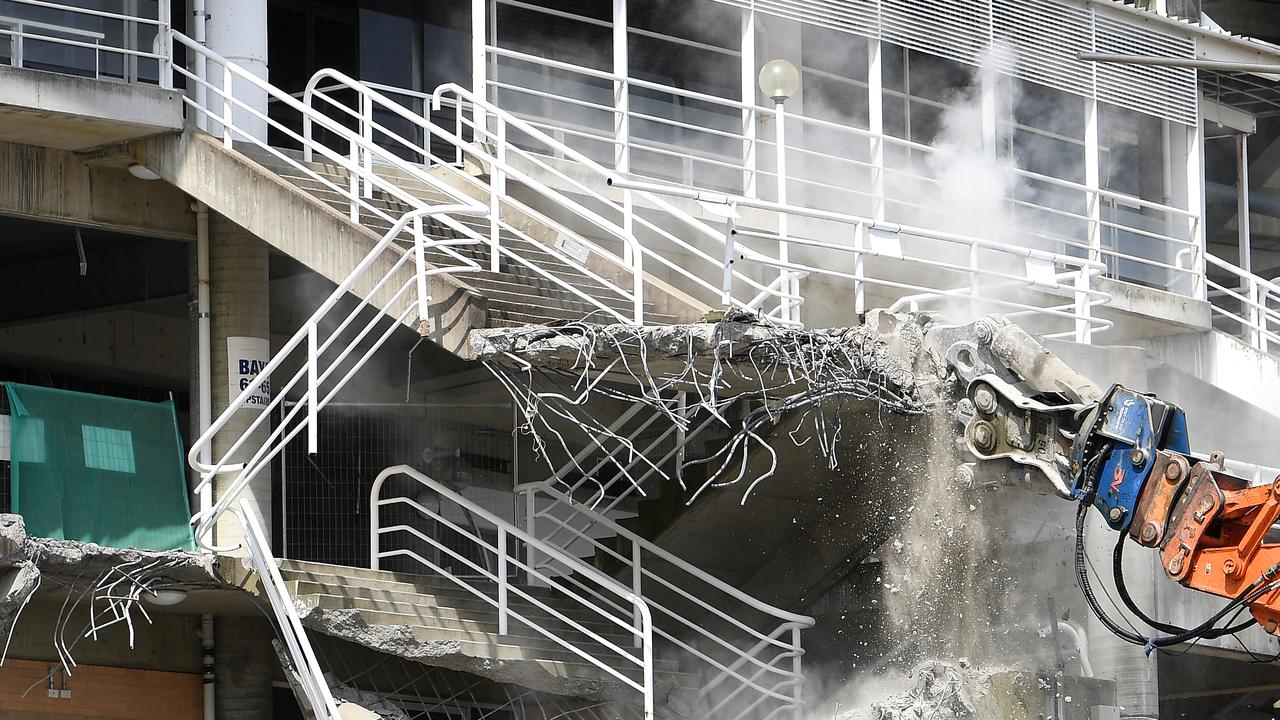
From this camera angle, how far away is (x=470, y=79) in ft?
65.1

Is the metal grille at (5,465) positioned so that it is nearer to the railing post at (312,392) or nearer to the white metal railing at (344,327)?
the white metal railing at (344,327)

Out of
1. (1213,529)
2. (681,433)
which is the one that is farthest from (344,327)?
(1213,529)

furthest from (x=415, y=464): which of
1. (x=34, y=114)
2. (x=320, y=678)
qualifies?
(x=34, y=114)

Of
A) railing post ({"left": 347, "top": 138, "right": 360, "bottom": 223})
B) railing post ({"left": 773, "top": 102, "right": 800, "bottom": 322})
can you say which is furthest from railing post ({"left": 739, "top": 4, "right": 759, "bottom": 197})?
railing post ({"left": 347, "top": 138, "right": 360, "bottom": 223})

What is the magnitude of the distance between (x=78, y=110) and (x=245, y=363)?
255 cm

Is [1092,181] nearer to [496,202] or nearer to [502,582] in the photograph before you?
[496,202]

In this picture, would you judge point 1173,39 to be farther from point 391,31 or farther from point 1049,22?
point 391,31

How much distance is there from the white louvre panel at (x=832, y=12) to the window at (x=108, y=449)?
7570 mm

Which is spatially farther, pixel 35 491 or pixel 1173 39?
pixel 1173 39

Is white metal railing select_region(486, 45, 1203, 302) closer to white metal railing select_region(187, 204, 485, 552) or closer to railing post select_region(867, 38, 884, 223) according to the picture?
railing post select_region(867, 38, 884, 223)

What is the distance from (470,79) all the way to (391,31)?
124cm

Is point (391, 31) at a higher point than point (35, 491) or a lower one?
higher

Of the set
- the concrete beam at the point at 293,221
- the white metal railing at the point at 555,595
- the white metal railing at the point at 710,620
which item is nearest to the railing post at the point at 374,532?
the white metal railing at the point at 555,595

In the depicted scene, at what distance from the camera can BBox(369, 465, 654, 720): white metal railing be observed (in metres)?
14.5
